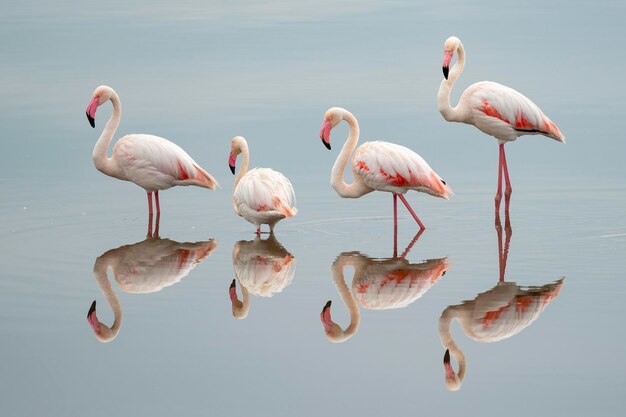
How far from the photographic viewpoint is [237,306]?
7.93 m

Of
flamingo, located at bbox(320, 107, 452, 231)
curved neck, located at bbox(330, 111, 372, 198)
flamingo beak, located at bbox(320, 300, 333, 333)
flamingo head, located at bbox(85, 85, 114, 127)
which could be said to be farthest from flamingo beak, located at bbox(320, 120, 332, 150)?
flamingo beak, located at bbox(320, 300, 333, 333)

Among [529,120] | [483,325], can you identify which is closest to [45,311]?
[483,325]

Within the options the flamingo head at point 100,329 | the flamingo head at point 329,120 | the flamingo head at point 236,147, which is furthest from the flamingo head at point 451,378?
the flamingo head at point 236,147

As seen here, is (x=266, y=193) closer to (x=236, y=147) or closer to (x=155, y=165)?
(x=236, y=147)

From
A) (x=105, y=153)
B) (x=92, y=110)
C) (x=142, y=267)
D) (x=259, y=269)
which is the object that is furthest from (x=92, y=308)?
(x=92, y=110)

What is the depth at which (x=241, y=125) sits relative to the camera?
15328mm

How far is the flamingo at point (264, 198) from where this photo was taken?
9914mm

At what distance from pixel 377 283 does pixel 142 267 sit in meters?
1.74

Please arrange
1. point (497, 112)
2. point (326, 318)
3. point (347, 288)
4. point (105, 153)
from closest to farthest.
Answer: point (326, 318) < point (347, 288) < point (497, 112) < point (105, 153)

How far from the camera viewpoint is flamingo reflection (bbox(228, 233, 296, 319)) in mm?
8188

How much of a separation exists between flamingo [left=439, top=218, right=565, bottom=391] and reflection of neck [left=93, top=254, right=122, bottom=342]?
185 cm

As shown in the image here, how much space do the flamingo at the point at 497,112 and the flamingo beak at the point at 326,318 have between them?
12.4 feet

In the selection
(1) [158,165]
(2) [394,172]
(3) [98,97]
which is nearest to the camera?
(2) [394,172]

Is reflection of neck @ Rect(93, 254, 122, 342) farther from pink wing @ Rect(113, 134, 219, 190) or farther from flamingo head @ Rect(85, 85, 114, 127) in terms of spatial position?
flamingo head @ Rect(85, 85, 114, 127)
